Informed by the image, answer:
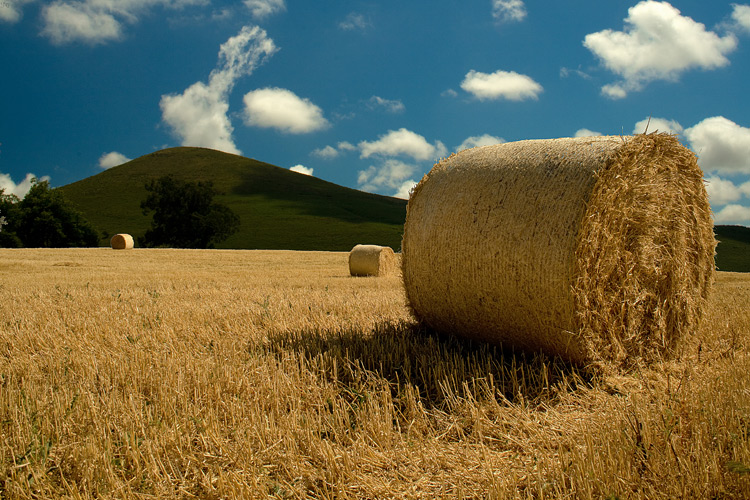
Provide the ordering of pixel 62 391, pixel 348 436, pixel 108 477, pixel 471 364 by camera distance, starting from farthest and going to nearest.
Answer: pixel 471 364
pixel 62 391
pixel 348 436
pixel 108 477

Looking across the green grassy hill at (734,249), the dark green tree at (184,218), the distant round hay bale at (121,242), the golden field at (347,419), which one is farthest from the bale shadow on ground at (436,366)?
the dark green tree at (184,218)

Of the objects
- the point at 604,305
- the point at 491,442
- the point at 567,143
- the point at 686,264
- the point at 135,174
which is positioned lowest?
the point at 491,442

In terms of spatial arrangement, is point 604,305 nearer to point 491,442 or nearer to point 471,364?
point 471,364

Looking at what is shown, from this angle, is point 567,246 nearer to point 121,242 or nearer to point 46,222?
point 121,242

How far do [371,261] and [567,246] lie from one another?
11668mm

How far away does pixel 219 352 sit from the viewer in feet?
16.6

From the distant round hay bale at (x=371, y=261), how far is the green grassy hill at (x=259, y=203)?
117ft

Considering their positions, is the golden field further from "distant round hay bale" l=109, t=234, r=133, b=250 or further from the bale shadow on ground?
"distant round hay bale" l=109, t=234, r=133, b=250

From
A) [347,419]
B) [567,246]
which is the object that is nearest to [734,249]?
[567,246]

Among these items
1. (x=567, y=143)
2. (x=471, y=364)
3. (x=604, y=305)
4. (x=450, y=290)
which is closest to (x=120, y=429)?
(x=471, y=364)

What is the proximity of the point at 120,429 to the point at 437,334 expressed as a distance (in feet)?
11.0

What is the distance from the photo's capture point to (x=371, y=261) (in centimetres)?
1577

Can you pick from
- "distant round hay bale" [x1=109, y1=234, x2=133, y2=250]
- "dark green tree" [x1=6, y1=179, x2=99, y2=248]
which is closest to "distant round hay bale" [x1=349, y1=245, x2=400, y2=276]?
"distant round hay bale" [x1=109, y1=234, x2=133, y2=250]

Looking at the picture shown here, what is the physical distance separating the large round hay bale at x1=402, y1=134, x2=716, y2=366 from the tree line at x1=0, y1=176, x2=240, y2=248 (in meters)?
48.1
